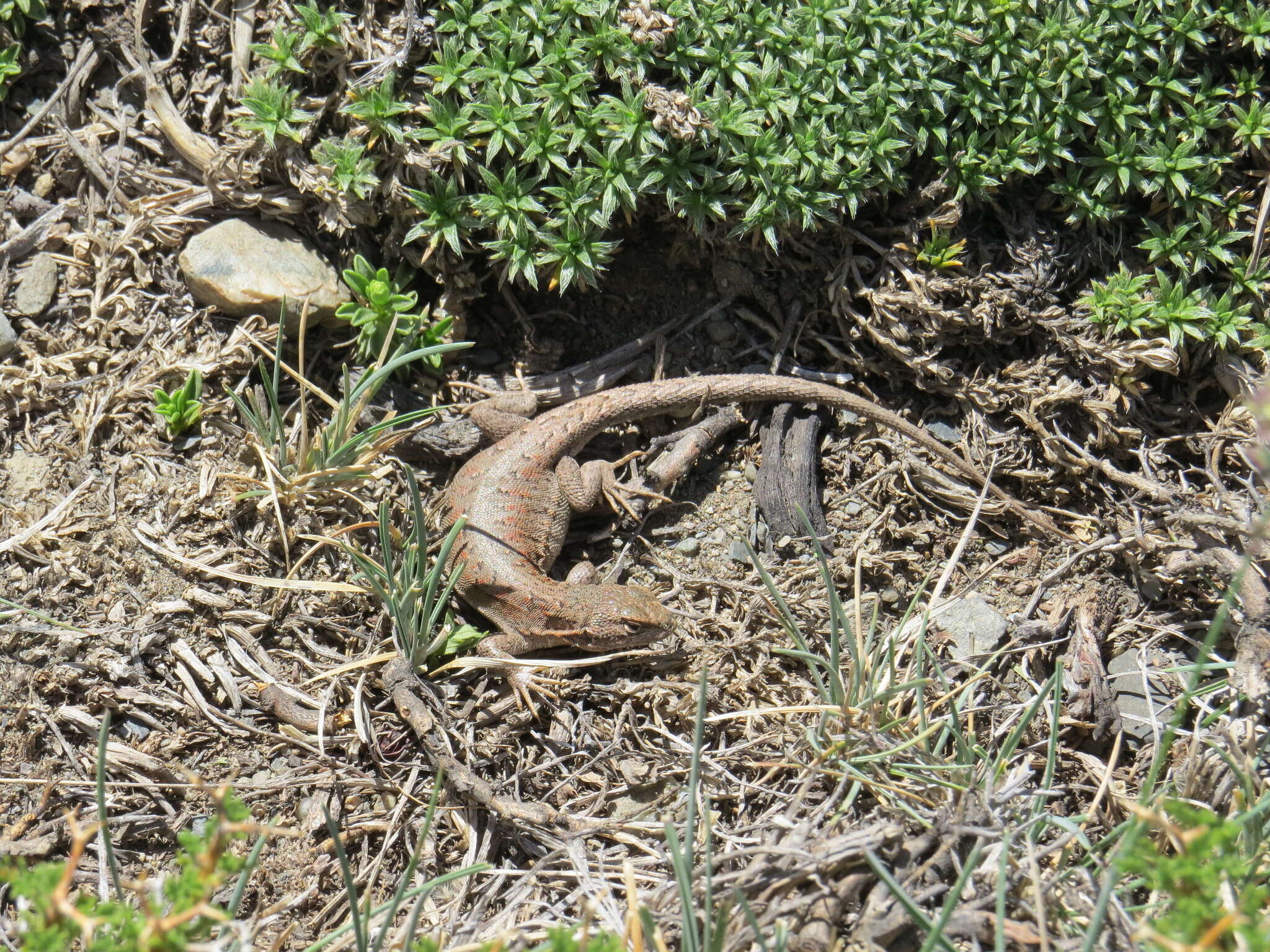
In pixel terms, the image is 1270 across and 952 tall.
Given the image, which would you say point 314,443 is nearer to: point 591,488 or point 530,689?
point 591,488

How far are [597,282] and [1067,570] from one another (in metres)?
2.60

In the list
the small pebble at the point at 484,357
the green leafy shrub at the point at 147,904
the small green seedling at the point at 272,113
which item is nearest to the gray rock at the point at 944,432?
the small pebble at the point at 484,357

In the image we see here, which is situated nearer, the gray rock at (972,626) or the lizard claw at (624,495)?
the gray rock at (972,626)

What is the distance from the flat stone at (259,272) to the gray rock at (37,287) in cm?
65

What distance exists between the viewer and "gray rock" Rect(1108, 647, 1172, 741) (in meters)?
3.76

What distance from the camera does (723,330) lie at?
489cm

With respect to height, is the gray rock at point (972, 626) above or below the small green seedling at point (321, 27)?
below

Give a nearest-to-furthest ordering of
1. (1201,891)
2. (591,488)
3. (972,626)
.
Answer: (1201,891) → (972,626) → (591,488)

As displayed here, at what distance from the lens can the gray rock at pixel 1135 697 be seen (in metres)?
3.76

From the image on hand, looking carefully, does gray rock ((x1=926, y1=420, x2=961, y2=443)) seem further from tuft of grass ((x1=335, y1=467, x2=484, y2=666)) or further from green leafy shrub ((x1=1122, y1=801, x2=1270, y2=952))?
green leafy shrub ((x1=1122, y1=801, x2=1270, y2=952))

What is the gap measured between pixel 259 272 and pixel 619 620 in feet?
7.65

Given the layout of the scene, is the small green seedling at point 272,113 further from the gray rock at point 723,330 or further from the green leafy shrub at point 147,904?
the green leafy shrub at point 147,904

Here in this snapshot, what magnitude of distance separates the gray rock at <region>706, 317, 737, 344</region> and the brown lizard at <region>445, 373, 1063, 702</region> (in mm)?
308

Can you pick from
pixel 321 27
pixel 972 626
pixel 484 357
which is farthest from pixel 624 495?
pixel 321 27
